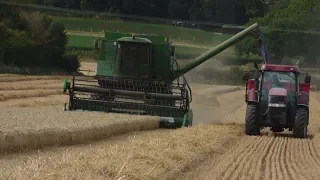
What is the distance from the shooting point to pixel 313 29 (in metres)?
79.4

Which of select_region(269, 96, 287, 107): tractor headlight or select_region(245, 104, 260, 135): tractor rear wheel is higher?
select_region(269, 96, 287, 107): tractor headlight

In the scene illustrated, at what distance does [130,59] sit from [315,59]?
163ft

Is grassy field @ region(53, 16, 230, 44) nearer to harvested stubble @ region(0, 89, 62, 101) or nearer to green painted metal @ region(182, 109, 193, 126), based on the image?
harvested stubble @ region(0, 89, 62, 101)

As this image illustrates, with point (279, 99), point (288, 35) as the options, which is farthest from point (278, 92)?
point (288, 35)

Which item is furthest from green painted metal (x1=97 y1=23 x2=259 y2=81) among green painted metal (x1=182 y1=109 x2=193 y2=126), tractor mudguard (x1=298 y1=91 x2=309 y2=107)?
tractor mudguard (x1=298 y1=91 x2=309 y2=107)

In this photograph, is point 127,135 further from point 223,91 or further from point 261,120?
point 223,91

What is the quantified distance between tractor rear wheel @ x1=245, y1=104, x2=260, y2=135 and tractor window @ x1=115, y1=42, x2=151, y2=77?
13.6ft

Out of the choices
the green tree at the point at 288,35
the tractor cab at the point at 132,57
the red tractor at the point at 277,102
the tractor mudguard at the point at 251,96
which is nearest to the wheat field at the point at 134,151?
the red tractor at the point at 277,102

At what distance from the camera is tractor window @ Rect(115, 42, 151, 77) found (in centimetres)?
2403

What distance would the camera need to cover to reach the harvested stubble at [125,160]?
971 cm

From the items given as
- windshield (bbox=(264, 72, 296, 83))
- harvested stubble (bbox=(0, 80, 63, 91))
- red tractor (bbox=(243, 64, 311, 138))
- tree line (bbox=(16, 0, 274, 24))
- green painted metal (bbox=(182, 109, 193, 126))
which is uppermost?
tree line (bbox=(16, 0, 274, 24))

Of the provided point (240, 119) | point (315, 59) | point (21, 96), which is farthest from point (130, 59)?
point (315, 59)

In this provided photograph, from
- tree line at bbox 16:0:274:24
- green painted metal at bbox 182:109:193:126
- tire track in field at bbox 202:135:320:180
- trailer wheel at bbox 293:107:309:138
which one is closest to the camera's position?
tire track in field at bbox 202:135:320:180

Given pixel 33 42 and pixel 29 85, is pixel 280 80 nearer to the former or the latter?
pixel 29 85
